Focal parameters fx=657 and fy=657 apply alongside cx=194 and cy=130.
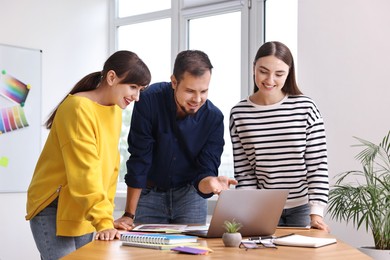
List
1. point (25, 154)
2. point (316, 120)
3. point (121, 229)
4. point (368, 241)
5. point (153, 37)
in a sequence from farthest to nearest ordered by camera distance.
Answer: point (153, 37), point (25, 154), point (368, 241), point (316, 120), point (121, 229)

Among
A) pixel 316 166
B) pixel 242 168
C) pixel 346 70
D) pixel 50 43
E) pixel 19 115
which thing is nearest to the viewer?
pixel 316 166

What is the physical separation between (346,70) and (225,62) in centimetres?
129

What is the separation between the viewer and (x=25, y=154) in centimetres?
552

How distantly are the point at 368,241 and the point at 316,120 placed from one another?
5.68 feet

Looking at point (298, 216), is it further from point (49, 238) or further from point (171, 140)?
point (49, 238)

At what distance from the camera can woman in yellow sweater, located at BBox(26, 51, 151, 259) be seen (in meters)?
2.26

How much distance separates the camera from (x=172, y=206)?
9.37 feet

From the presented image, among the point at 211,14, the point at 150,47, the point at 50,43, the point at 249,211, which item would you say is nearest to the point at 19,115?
the point at 50,43

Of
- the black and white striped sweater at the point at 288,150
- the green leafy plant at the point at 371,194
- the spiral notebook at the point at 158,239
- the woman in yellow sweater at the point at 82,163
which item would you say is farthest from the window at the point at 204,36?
the spiral notebook at the point at 158,239

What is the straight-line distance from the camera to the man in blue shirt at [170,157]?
2.83m

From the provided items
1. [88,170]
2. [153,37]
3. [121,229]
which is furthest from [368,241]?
[153,37]

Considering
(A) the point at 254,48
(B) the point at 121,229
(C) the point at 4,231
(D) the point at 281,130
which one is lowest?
(C) the point at 4,231

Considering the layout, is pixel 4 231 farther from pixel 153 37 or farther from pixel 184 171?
pixel 184 171

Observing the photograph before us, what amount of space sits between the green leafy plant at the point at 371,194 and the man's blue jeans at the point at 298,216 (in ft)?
3.29
